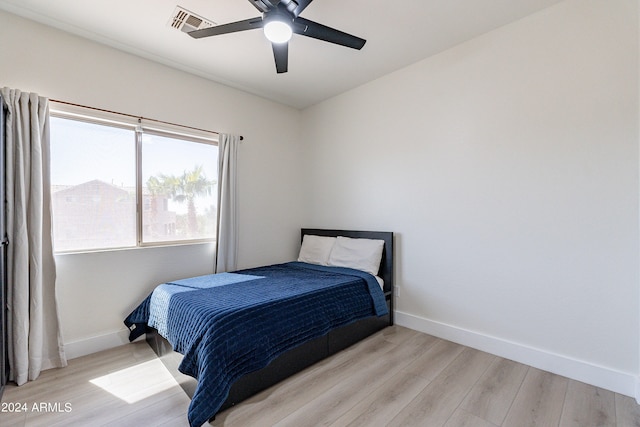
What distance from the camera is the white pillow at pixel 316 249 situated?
3.47m

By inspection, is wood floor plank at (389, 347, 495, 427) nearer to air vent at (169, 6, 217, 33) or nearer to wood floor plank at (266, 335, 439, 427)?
wood floor plank at (266, 335, 439, 427)

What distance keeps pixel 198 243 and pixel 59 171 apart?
1281mm

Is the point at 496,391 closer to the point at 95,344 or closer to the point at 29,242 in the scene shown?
the point at 95,344

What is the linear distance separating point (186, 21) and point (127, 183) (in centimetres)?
147

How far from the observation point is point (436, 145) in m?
2.75

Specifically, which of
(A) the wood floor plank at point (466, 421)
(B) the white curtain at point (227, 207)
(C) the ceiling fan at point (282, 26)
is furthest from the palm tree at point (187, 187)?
(A) the wood floor plank at point (466, 421)

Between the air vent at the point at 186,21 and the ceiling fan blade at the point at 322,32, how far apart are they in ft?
3.05

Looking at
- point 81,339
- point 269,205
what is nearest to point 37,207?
point 81,339

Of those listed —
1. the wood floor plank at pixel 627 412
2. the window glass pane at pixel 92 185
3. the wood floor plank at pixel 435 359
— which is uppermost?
the window glass pane at pixel 92 185

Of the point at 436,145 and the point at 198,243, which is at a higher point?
the point at 436,145

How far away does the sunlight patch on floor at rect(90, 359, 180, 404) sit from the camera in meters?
1.86

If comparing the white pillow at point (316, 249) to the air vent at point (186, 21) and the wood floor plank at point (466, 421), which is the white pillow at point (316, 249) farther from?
the air vent at point (186, 21)

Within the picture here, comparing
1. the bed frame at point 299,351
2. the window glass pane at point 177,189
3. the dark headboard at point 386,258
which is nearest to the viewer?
the bed frame at point 299,351

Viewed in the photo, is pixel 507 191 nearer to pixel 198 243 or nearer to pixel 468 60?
pixel 468 60
